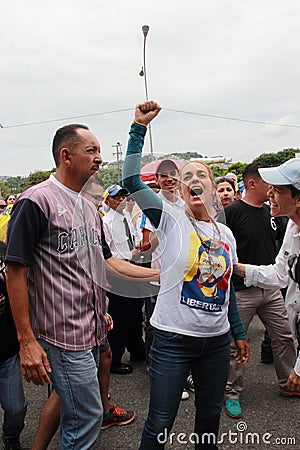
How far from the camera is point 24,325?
1.64 metres

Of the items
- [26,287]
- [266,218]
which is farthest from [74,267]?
[266,218]

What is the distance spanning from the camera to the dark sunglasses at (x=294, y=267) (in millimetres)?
2077

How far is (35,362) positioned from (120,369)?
223 centimetres

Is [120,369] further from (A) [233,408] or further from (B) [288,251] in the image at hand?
(B) [288,251]

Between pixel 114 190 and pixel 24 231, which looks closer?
pixel 24 231

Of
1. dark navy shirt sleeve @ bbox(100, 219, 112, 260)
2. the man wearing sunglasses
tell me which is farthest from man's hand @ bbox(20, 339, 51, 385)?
the man wearing sunglasses

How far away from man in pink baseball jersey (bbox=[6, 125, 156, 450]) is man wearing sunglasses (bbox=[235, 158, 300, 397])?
38.0 inches

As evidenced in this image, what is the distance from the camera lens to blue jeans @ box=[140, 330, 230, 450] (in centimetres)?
180

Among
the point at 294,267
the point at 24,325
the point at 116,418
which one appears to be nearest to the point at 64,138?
the point at 24,325

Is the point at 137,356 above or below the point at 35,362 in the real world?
below

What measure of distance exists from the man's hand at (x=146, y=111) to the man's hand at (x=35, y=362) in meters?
1.03

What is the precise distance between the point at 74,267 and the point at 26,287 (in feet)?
0.75

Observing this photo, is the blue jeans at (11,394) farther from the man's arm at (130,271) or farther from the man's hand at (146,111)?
the man's hand at (146,111)

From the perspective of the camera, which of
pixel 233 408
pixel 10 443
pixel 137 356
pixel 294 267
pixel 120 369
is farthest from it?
pixel 137 356
